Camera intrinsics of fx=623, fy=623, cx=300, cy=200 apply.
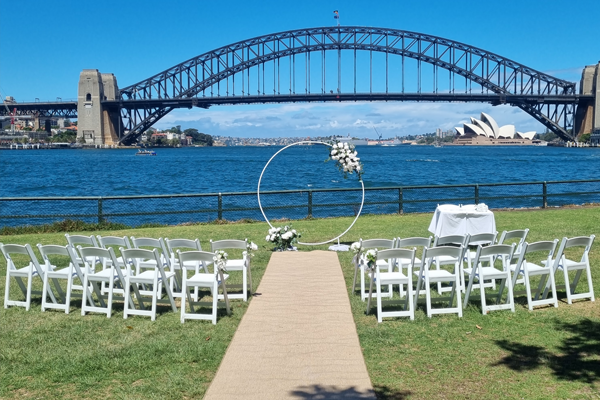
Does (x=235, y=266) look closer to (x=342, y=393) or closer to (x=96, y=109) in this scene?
(x=342, y=393)

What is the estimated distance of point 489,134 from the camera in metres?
153

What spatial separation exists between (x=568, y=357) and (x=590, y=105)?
115m

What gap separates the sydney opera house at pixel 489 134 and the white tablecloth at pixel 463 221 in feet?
472

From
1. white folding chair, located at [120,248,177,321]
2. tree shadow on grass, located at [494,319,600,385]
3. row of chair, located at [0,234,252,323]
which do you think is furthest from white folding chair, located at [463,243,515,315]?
white folding chair, located at [120,248,177,321]

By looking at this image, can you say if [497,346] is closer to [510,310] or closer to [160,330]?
[510,310]

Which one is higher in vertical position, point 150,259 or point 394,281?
point 150,259

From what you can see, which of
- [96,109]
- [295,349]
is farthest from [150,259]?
[96,109]

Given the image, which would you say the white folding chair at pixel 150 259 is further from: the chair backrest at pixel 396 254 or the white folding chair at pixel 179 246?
the chair backrest at pixel 396 254

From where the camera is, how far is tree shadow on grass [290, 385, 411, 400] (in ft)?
14.3

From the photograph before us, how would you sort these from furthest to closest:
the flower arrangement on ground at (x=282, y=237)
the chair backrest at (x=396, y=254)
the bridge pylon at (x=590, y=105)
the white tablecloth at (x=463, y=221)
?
the bridge pylon at (x=590, y=105) < the white tablecloth at (x=463, y=221) < the flower arrangement on ground at (x=282, y=237) < the chair backrest at (x=396, y=254)

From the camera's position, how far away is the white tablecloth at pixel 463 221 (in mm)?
11219

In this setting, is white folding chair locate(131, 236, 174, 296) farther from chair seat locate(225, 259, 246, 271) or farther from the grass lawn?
chair seat locate(225, 259, 246, 271)

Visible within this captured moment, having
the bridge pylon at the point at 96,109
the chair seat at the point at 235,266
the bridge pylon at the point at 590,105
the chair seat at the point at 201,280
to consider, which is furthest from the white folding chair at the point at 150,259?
the bridge pylon at the point at 590,105

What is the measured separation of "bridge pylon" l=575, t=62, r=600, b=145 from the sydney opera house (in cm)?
3817
